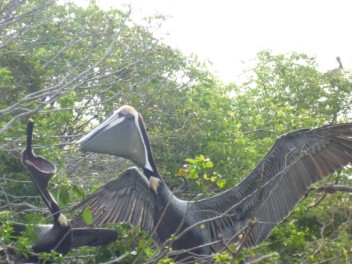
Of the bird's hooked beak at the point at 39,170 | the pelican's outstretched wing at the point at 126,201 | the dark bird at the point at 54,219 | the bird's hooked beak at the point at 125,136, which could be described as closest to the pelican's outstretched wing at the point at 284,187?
the pelican's outstretched wing at the point at 126,201

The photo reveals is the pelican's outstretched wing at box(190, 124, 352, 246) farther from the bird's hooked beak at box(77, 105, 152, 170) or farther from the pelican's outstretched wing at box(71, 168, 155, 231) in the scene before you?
the bird's hooked beak at box(77, 105, 152, 170)

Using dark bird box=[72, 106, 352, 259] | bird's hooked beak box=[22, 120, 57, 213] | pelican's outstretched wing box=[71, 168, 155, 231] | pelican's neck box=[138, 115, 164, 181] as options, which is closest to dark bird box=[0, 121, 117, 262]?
bird's hooked beak box=[22, 120, 57, 213]

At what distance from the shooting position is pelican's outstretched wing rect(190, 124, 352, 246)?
23.7 feet

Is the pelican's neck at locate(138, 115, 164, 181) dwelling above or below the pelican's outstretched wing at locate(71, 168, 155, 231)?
above

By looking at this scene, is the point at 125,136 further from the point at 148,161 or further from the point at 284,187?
the point at 284,187

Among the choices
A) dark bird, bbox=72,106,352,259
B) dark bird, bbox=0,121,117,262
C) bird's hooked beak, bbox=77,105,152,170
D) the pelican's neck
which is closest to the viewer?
dark bird, bbox=0,121,117,262

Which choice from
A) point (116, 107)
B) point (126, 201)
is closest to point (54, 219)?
point (126, 201)

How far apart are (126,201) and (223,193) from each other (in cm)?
81

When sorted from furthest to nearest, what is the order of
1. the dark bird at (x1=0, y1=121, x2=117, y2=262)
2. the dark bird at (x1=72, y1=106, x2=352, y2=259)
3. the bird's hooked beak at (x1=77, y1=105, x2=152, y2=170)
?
the bird's hooked beak at (x1=77, y1=105, x2=152, y2=170)
the dark bird at (x1=72, y1=106, x2=352, y2=259)
the dark bird at (x1=0, y1=121, x2=117, y2=262)

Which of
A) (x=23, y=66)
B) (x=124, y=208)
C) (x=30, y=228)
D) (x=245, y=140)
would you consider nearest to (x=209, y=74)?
(x=245, y=140)

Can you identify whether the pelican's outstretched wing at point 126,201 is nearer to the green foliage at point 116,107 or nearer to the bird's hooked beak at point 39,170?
the green foliage at point 116,107

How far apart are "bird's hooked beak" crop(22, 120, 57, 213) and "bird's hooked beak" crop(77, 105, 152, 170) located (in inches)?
33.1

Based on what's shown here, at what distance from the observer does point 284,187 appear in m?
7.30

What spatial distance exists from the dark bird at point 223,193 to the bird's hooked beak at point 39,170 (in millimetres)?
606
